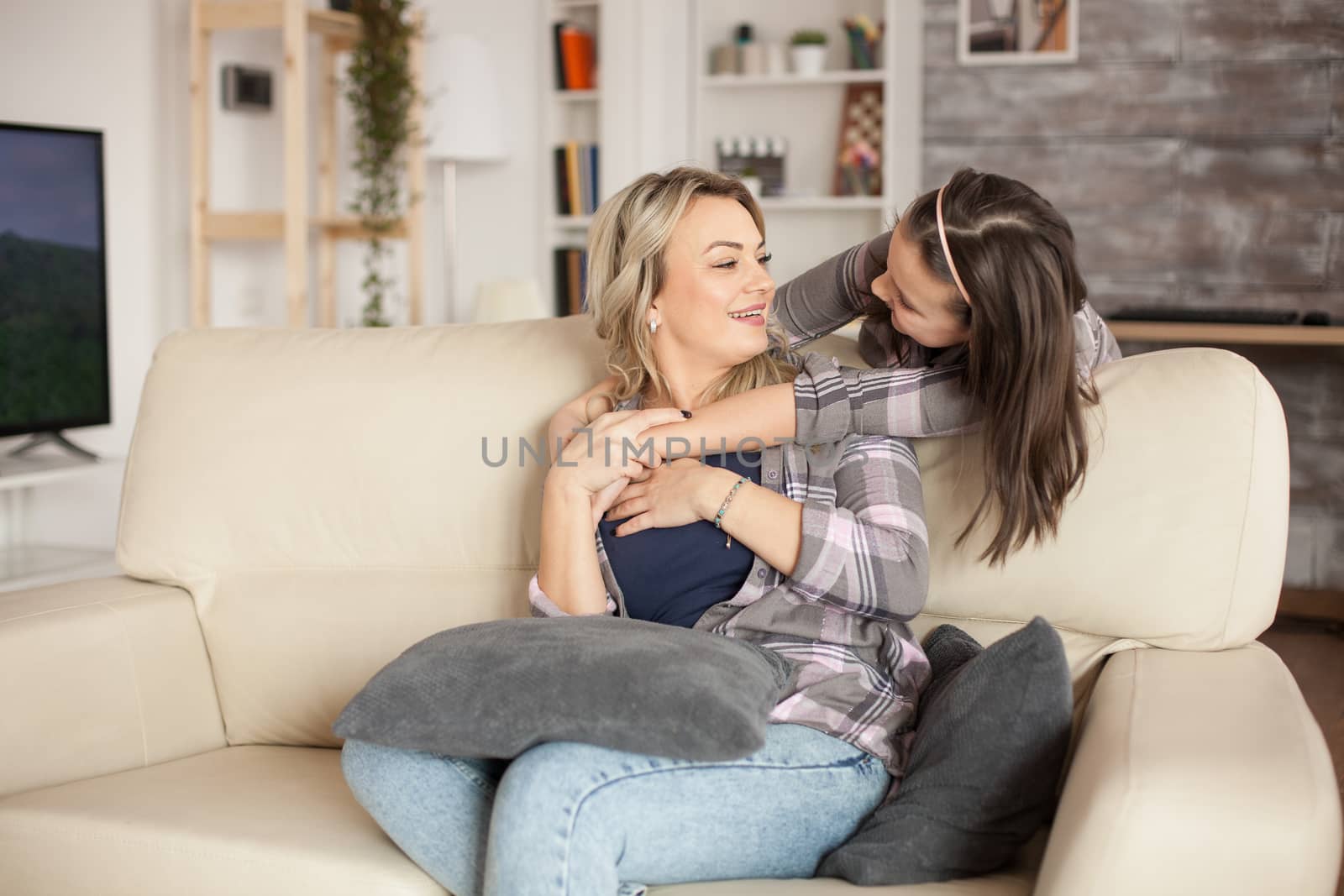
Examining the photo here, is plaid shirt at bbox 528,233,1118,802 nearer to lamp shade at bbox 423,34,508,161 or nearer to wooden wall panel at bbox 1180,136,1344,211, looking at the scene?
wooden wall panel at bbox 1180,136,1344,211

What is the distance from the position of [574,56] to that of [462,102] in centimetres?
51

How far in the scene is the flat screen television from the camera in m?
3.38

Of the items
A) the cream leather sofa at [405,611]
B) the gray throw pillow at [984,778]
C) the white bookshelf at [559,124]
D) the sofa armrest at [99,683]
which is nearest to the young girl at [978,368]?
the cream leather sofa at [405,611]

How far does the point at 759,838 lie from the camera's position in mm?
1334

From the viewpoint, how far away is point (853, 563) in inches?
58.5

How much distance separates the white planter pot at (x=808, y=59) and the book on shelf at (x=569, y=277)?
105 centimetres

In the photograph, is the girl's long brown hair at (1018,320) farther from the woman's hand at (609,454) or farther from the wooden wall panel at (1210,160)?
the wooden wall panel at (1210,160)

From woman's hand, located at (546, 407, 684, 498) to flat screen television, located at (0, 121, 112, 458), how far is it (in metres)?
2.39

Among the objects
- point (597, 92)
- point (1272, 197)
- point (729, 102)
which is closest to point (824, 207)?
point (729, 102)

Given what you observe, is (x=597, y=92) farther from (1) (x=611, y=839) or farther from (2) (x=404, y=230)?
(1) (x=611, y=839)

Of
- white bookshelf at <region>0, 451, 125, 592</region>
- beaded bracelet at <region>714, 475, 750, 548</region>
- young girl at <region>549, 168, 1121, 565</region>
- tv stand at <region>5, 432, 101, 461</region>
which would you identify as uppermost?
young girl at <region>549, 168, 1121, 565</region>

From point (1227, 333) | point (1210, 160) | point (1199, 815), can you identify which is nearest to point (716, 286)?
point (1199, 815)

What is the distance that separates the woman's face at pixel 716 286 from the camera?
5.62ft

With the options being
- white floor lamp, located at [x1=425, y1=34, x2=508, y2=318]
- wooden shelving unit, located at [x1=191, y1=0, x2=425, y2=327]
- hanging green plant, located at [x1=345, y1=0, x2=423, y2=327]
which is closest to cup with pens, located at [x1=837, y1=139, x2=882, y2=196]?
white floor lamp, located at [x1=425, y1=34, x2=508, y2=318]
